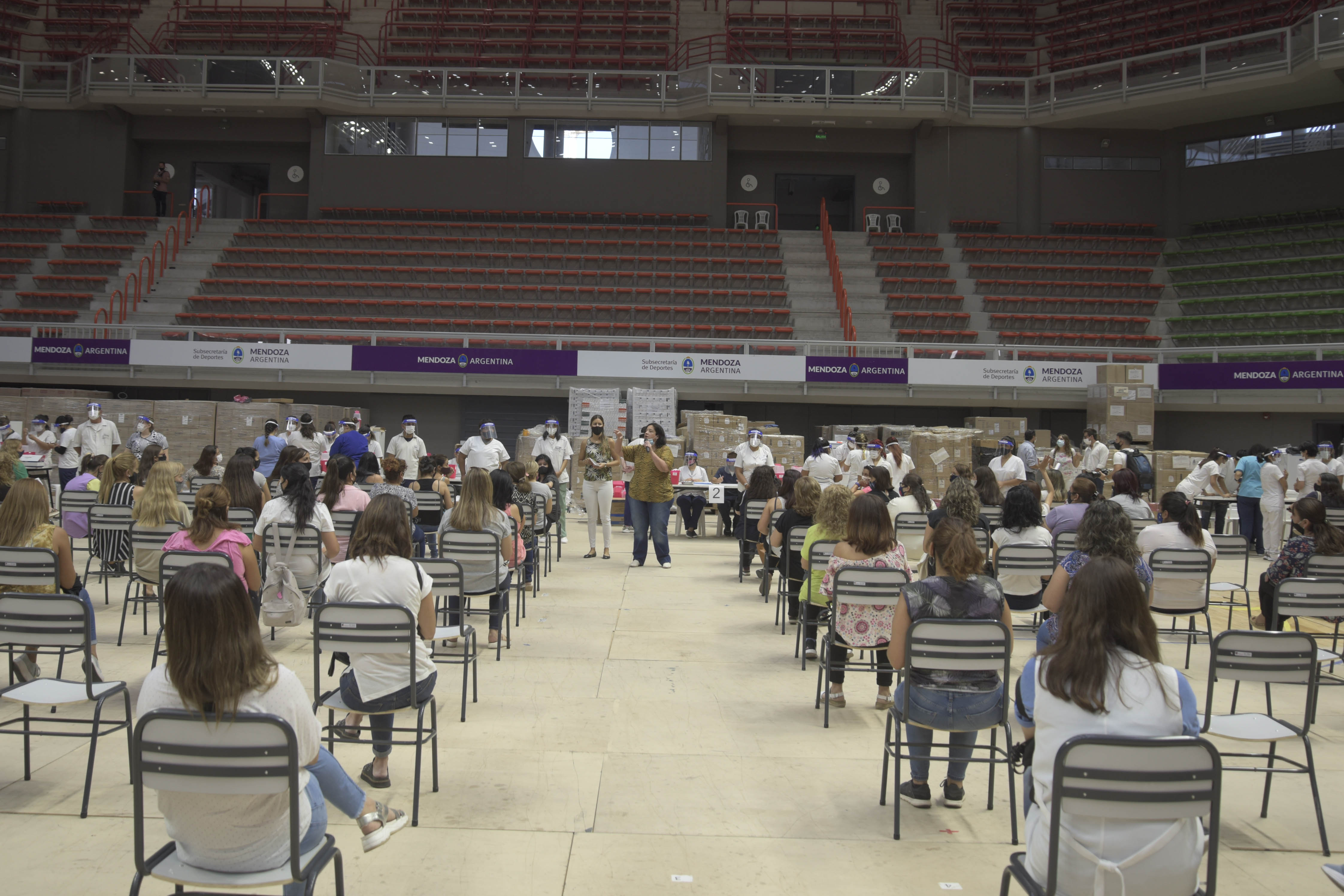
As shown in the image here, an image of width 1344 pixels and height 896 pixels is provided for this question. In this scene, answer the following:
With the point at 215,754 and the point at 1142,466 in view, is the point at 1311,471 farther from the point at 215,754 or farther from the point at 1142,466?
the point at 215,754

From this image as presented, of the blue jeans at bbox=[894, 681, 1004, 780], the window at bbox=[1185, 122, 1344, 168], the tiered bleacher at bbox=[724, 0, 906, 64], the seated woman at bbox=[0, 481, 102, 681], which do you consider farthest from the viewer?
the tiered bleacher at bbox=[724, 0, 906, 64]

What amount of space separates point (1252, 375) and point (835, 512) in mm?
16672

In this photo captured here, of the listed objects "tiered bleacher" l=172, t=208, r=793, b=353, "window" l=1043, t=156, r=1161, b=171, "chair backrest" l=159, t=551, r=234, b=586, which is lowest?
"chair backrest" l=159, t=551, r=234, b=586

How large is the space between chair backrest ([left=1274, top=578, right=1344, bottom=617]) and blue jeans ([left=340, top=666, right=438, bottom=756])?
15.3 ft

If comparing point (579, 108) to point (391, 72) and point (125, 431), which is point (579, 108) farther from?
point (125, 431)

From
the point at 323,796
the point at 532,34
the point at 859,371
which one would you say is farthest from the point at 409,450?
the point at 532,34

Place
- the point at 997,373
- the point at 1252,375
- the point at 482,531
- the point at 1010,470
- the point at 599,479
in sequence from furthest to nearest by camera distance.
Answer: the point at 997,373
the point at 1252,375
the point at 1010,470
the point at 599,479
the point at 482,531

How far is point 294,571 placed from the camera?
6.06 metres

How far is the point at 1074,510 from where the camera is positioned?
7.07 metres

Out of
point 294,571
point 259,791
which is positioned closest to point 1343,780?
point 259,791

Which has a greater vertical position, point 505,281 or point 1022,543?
point 505,281

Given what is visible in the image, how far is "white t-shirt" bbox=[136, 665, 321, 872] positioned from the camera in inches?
90.4

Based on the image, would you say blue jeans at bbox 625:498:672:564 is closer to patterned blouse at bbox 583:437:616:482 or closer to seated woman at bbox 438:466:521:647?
patterned blouse at bbox 583:437:616:482

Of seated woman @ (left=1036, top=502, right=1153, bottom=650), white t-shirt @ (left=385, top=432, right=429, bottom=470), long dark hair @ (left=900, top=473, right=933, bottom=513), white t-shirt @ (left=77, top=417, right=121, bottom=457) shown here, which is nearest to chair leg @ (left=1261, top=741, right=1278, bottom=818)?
seated woman @ (left=1036, top=502, right=1153, bottom=650)
